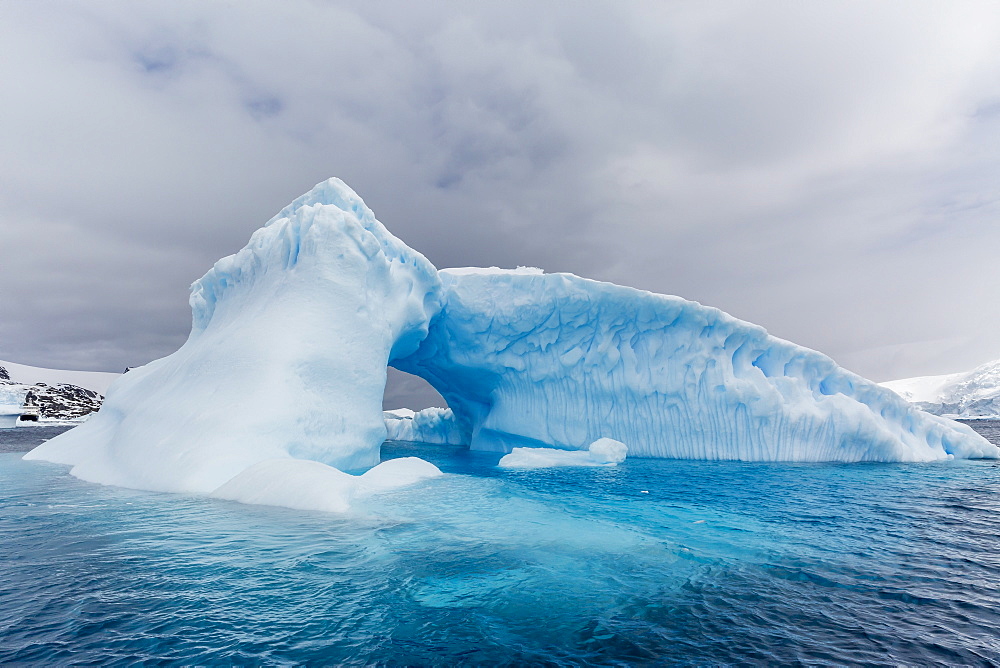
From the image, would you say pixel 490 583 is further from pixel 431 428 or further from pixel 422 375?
pixel 431 428

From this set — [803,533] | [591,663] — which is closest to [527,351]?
[803,533]

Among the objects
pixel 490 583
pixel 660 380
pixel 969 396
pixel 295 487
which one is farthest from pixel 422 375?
pixel 969 396

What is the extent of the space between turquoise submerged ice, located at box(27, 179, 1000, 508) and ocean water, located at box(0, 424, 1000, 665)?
73.8 inches

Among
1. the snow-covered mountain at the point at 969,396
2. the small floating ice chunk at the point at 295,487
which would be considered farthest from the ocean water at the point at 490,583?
the snow-covered mountain at the point at 969,396

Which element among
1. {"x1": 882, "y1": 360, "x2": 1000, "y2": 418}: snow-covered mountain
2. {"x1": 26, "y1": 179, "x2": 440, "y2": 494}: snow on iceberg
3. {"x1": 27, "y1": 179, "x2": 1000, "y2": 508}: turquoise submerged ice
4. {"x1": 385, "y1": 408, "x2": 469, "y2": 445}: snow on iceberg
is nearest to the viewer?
{"x1": 26, "y1": 179, "x2": 440, "y2": 494}: snow on iceberg

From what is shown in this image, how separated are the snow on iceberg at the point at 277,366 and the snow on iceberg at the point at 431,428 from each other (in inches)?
511

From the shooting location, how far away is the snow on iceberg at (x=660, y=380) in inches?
654

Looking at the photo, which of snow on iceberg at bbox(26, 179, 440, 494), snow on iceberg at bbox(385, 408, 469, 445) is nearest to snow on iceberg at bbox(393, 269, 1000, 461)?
snow on iceberg at bbox(26, 179, 440, 494)

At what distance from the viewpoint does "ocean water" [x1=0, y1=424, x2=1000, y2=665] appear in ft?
11.3

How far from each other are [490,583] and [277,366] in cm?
796

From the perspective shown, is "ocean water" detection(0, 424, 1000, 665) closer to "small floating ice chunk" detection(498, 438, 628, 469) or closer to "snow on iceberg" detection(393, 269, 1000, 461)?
"small floating ice chunk" detection(498, 438, 628, 469)

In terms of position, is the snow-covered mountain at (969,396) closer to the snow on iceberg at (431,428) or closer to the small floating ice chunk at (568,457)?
the snow on iceberg at (431,428)

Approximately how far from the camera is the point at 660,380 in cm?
1770

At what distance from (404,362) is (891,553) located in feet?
58.6
